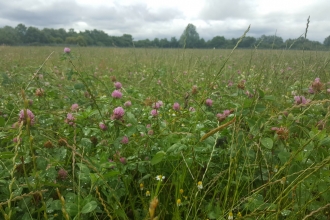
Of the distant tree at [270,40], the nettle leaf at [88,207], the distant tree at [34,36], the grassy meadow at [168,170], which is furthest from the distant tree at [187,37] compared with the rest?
the distant tree at [34,36]

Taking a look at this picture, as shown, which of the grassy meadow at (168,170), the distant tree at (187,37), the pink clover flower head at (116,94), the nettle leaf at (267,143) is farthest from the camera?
the distant tree at (187,37)

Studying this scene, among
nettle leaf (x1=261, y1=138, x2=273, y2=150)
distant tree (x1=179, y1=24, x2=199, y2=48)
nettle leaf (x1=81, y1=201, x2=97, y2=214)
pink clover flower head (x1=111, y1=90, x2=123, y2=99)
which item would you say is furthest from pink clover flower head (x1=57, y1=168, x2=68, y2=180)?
distant tree (x1=179, y1=24, x2=199, y2=48)

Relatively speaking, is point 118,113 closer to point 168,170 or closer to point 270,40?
point 168,170

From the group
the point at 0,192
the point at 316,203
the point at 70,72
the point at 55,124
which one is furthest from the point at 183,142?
the point at 70,72

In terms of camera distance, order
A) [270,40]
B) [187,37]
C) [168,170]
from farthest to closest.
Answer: [270,40] < [187,37] < [168,170]

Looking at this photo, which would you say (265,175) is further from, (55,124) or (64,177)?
(55,124)

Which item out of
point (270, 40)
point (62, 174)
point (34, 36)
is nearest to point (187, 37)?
point (270, 40)

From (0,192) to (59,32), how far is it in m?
42.6

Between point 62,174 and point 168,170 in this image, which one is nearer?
point 62,174

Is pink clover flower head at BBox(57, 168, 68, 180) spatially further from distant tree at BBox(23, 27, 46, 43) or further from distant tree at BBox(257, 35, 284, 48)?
distant tree at BBox(23, 27, 46, 43)

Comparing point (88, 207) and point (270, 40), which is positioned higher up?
point (270, 40)

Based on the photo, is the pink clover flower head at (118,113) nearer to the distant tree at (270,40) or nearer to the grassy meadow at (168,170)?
the grassy meadow at (168,170)

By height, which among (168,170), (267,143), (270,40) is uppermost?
(270,40)

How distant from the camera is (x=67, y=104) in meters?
2.37
